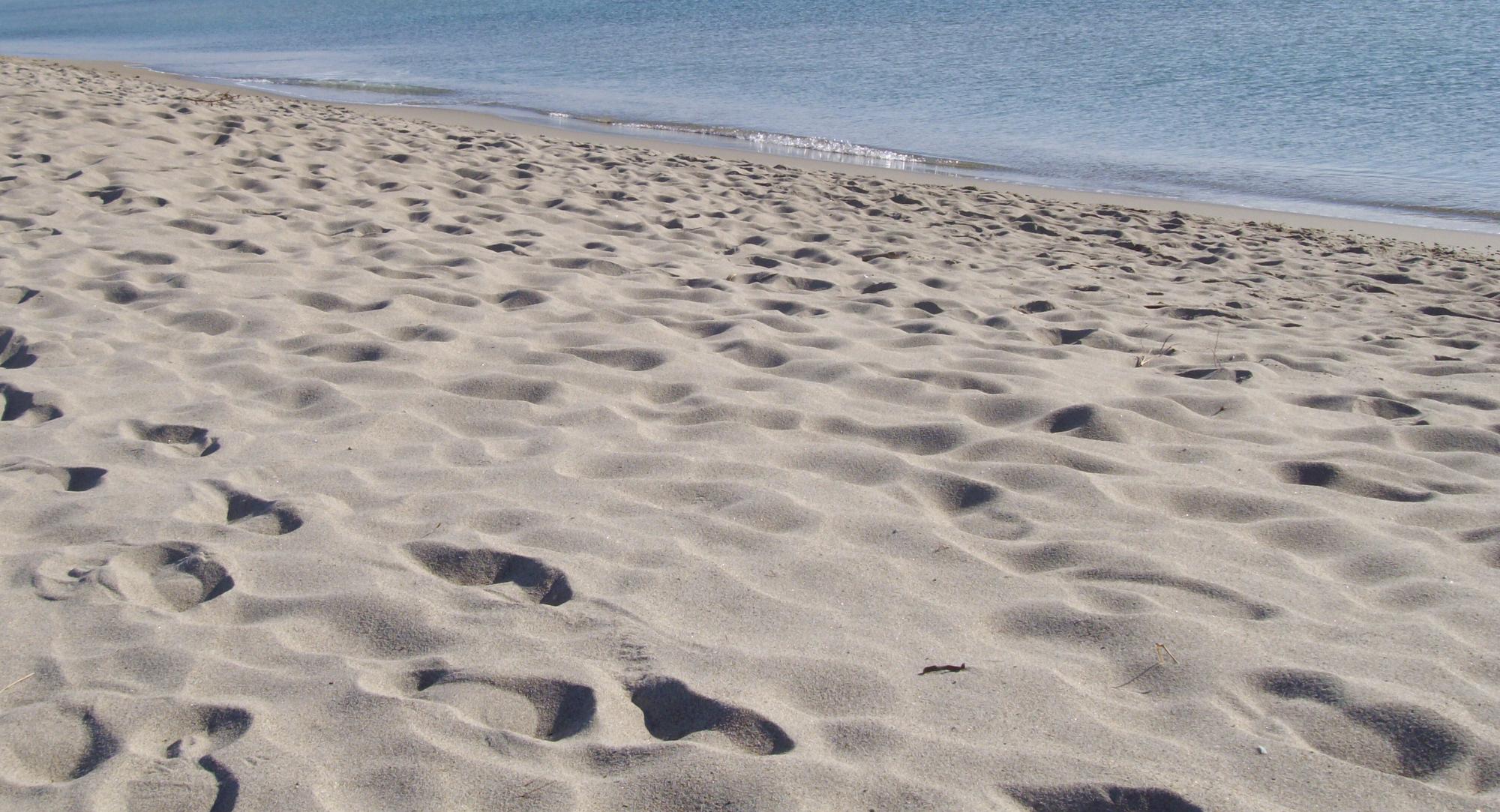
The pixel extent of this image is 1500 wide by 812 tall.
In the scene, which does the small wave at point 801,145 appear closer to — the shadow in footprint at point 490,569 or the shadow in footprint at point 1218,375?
the shadow in footprint at point 1218,375

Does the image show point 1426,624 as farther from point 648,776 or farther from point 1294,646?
point 648,776

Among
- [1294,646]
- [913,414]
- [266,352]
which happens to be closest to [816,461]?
[913,414]

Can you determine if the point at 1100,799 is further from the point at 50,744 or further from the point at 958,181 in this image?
the point at 958,181

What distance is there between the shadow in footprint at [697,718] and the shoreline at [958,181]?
755 centimetres

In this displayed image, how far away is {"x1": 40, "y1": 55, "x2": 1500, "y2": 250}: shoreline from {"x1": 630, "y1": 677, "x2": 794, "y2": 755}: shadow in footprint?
755cm

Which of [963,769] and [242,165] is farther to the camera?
[242,165]

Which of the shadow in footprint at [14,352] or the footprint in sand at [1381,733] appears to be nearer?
the footprint in sand at [1381,733]

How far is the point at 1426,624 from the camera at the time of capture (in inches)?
90.6

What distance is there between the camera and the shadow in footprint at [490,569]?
2.34 metres

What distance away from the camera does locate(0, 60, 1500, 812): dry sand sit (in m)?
1.83

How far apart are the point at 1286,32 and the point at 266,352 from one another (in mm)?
19710

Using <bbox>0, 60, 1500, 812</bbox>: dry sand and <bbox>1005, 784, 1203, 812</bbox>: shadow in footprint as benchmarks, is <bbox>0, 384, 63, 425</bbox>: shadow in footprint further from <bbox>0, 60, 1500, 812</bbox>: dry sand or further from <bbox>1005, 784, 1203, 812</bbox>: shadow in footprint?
<bbox>1005, 784, 1203, 812</bbox>: shadow in footprint

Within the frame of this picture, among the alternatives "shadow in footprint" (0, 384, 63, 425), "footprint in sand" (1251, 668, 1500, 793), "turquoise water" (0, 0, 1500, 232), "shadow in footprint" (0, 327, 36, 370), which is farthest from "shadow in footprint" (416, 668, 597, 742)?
"turquoise water" (0, 0, 1500, 232)

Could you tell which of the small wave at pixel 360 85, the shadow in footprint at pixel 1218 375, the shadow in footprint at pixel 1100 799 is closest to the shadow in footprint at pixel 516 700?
the shadow in footprint at pixel 1100 799
